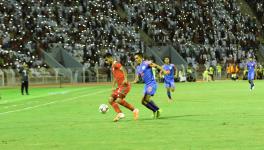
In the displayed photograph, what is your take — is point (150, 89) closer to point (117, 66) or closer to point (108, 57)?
point (117, 66)

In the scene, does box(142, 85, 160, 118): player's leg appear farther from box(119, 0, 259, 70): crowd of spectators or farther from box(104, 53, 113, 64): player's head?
box(119, 0, 259, 70): crowd of spectators

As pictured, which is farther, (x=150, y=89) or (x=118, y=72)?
(x=150, y=89)

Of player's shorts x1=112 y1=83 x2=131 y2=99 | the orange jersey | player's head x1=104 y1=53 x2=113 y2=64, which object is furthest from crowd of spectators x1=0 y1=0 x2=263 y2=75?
player's head x1=104 y1=53 x2=113 y2=64

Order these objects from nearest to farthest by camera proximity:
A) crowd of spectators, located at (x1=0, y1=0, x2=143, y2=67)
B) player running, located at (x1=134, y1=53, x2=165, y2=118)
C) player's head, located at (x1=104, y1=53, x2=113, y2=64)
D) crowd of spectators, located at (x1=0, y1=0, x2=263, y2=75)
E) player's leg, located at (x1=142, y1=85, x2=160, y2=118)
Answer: player's head, located at (x1=104, y1=53, x2=113, y2=64) < player's leg, located at (x1=142, y1=85, x2=160, y2=118) < player running, located at (x1=134, y1=53, x2=165, y2=118) < crowd of spectators, located at (x1=0, y1=0, x2=143, y2=67) < crowd of spectators, located at (x1=0, y1=0, x2=263, y2=75)

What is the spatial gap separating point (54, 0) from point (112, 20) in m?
7.15

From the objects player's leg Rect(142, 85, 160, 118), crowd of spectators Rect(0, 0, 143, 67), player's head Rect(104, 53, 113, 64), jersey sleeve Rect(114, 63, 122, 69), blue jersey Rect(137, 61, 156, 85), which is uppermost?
crowd of spectators Rect(0, 0, 143, 67)

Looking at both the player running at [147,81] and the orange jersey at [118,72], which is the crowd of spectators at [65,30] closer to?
the player running at [147,81]

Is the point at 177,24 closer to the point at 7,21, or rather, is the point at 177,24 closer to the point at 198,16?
the point at 198,16

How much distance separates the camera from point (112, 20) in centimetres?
7388

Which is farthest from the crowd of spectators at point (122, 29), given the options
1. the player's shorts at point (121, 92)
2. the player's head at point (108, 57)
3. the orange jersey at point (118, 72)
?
the player's head at point (108, 57)

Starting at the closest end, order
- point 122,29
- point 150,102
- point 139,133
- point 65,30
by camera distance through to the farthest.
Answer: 1. point 139,133
2. point 150,102
3. point 65,30
4. point 122,29

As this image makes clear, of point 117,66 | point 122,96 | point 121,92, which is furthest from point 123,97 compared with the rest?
point 117,66

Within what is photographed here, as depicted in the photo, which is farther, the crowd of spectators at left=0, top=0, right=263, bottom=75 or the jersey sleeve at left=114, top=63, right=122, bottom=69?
the crowd of spectators at left=0, top=0, right=263, bottom=75

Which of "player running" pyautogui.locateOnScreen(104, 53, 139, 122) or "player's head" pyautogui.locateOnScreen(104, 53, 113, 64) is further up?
"player's head" pyautogui.locateOnScreen(104, 53, 113, 64)
